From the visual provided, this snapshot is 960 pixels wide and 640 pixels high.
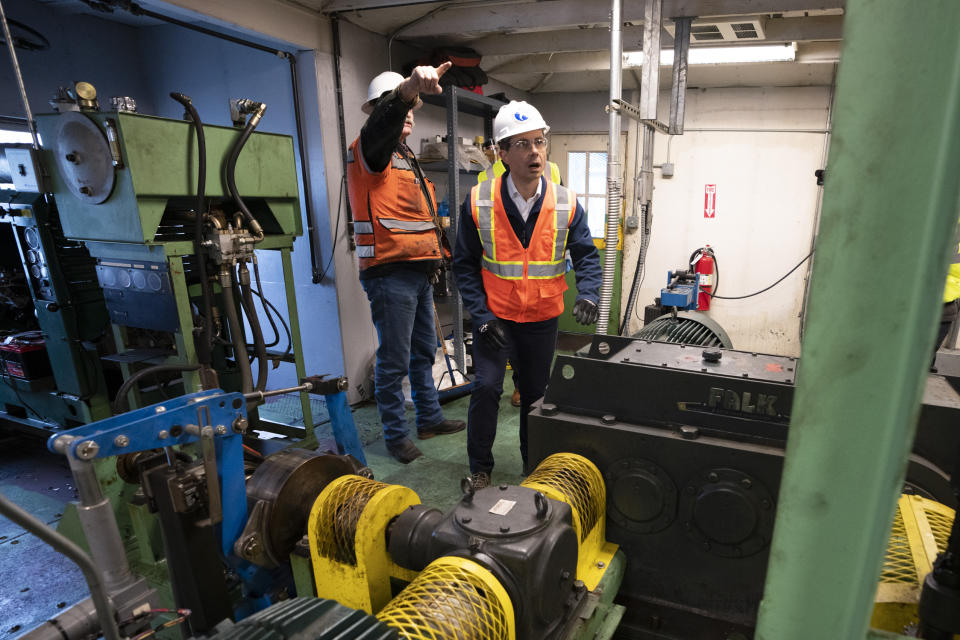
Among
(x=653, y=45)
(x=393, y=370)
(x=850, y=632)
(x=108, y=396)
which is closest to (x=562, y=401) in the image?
(x=850, y=632)

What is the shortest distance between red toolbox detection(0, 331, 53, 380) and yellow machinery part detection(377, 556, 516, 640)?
2.90m

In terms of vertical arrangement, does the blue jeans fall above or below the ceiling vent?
below

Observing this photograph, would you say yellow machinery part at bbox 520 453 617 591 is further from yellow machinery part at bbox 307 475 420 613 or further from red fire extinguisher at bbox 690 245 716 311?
red fire extinguisher at bbox 690 245 716 311

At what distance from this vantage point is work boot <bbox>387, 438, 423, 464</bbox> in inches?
115

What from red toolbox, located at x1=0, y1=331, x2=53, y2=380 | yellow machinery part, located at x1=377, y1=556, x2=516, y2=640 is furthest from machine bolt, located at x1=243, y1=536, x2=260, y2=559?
red toolbox, located at x1=0, y1=331, x2=53, y2=380

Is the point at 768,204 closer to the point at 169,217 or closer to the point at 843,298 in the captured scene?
the point at 169,217

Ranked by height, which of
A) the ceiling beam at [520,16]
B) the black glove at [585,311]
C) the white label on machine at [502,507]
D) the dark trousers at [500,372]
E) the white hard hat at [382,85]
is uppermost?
the ceiling beam at [520,16]

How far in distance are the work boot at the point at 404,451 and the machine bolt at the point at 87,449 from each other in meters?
2.05

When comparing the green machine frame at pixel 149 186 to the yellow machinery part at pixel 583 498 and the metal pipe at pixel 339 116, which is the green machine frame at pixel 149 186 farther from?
the yellow machinery part at pixel 583 498

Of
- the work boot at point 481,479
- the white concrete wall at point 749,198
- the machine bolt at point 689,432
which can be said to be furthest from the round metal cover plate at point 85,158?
the white concrete wall at point 749,198

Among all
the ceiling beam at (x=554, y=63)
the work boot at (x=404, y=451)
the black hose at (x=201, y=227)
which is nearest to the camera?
the black hose at (x=201, y=227)

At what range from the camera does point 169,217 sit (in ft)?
7.95

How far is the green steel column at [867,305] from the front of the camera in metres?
0.38

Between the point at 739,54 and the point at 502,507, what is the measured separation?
4.37 meters
